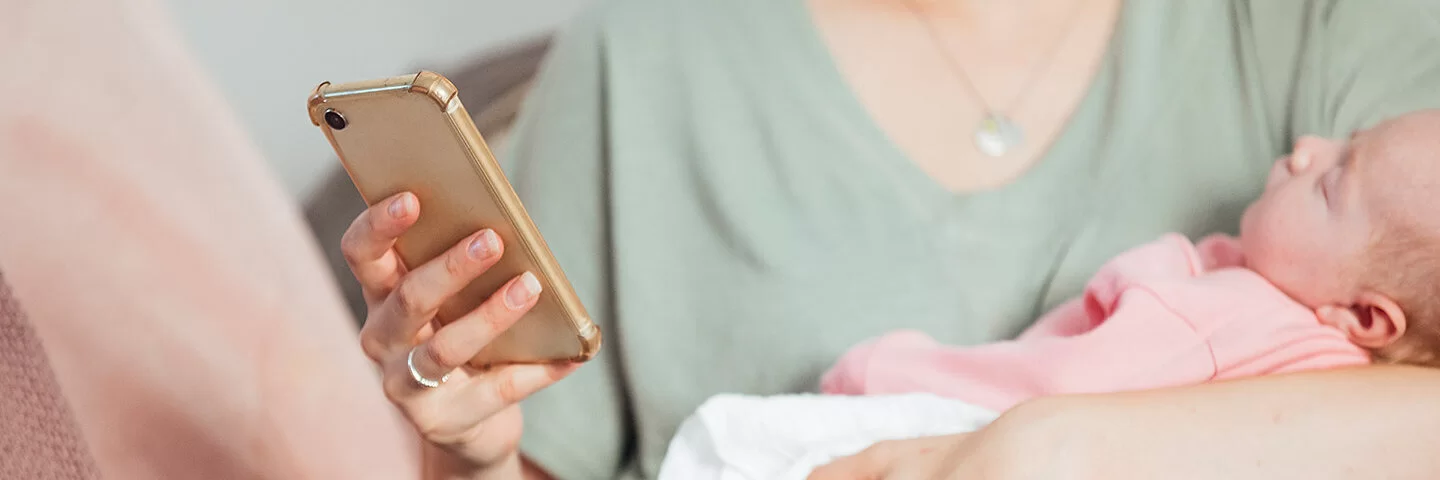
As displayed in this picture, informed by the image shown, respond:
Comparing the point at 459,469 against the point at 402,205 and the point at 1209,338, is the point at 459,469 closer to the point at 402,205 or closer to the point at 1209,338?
the point at 402,205

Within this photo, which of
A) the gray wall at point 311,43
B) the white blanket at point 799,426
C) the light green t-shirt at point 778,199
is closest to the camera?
the white blanket at point 799,426


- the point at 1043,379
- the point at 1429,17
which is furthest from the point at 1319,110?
the point at 1043,379

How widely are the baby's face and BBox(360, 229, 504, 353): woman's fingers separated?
0.57 m

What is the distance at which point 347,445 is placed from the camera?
79 cm

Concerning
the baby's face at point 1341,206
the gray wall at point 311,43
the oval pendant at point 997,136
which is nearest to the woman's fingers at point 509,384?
the oval pendant at point 997,136

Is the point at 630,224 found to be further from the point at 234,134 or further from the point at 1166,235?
the point at 1166,235

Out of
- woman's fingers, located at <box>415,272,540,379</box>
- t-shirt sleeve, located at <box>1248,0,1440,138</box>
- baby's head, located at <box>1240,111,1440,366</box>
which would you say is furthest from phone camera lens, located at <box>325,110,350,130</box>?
t-shirt sleeve, located at <box>1248,0,1440,138</box>

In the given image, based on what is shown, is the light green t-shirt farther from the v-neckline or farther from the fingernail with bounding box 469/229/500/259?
the fingernail with bounding box 469/229/500/259

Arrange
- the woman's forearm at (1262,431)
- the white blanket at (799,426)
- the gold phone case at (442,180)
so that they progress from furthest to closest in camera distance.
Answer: the white blanket at (799,426)
the woman's forearm at (1262,431)
the gold phone case at (442,180)

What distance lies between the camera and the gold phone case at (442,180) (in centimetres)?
48

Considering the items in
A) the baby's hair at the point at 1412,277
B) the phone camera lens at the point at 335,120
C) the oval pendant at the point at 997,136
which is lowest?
the baby's hair at the point at 1412,277

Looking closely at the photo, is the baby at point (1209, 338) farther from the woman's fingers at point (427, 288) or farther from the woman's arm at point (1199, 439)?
the woman's fingers at point (427, 288)

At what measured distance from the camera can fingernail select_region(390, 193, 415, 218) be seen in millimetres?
535

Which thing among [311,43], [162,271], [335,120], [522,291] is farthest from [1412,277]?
[311,43]
